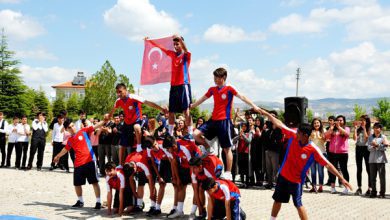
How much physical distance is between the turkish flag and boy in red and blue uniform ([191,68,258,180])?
1.61 meters

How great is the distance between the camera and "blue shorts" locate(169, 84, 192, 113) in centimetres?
913

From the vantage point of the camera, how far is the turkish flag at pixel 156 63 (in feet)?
32.7

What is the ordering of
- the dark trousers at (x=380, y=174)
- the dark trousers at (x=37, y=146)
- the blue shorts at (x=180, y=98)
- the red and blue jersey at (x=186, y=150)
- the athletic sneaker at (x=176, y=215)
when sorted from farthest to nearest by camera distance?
the dark trousers at (x=37, y=146)
the dark trousers at (x=380, y=174)
the athletic sneaker at (x=176, y=215)
the blue shorts at (x=180, y=98)
the red and blue jersey at (x=186, y=150)

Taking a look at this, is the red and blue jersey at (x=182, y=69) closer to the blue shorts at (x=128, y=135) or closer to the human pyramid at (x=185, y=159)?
the human pyramid at (x=185, y=159)

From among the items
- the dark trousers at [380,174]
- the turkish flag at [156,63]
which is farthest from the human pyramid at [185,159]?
the dark trousers at [380,174]

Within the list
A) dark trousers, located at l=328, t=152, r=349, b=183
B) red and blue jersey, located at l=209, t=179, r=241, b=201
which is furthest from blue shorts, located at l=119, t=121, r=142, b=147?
dark trousers, located at l=328, t=152, r=349, b=183

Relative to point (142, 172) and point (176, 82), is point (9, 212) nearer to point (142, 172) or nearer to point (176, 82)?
point (142, 172)

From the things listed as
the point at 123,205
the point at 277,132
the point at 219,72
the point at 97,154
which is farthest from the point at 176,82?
the point at 97,154

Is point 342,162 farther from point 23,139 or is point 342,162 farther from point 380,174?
point 23,139

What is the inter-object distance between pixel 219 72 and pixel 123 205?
11.8ft

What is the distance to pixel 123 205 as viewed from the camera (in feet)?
31.4

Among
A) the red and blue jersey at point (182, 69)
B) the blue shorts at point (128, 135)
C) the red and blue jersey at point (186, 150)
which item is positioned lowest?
the red and blue jersey at point (186, 150)

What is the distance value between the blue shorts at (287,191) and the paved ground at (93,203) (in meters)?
2.09

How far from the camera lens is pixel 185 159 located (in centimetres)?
914
